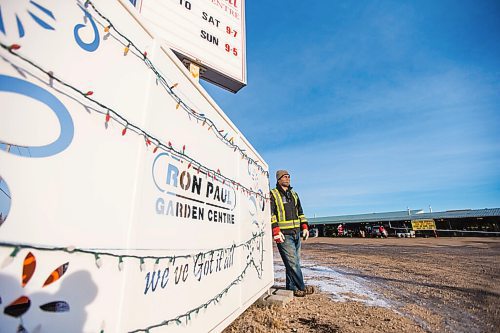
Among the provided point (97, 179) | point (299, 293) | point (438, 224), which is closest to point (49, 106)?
point (97, 179)

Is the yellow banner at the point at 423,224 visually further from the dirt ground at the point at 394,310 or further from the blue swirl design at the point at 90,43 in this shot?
the blue swirl design at the point at 90,43

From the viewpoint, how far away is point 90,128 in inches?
44.7

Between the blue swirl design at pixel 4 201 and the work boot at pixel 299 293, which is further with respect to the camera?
the work boot at pixel 299 293

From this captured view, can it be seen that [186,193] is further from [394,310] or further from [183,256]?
[394,310]

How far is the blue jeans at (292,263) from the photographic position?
4082 millimetres

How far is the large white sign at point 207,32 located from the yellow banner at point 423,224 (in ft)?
126

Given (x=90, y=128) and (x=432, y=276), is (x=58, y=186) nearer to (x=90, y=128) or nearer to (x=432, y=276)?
(x=90, y=128)

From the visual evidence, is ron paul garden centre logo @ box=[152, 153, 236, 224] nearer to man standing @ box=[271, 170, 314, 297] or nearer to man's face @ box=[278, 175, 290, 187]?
man standing @ box=[271, 170, 314, 297]

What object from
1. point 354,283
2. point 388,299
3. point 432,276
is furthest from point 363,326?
point 432,276

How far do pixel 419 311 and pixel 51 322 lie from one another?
4.12 metres

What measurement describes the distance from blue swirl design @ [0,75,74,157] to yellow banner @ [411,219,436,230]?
133ft

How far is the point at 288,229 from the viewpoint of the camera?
166 inches

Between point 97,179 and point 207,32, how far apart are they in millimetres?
2845

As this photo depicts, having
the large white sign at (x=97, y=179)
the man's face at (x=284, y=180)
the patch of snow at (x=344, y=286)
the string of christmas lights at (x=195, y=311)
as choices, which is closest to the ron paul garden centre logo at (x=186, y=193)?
the large white sign at (x=97, y=179)
